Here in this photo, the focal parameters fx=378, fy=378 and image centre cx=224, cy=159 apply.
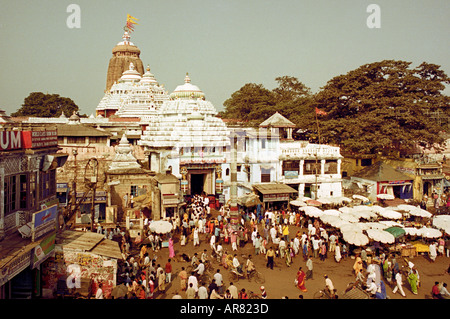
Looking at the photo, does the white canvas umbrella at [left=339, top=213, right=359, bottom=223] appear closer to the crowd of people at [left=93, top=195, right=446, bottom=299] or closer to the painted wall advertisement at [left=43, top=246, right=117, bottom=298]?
the crowd of people at [left=93, top=195, right=446, bottom=299]

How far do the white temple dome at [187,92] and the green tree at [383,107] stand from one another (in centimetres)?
1299

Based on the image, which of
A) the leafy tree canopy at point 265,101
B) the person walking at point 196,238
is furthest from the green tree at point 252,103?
the person walking at point 196,238

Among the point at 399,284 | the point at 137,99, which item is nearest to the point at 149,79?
the point at 137,99

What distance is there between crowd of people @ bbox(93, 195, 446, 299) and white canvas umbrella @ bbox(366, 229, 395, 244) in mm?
718

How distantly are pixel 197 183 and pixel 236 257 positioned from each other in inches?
590

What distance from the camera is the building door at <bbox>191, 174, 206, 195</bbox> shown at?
101 feet

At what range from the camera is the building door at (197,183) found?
30.8m

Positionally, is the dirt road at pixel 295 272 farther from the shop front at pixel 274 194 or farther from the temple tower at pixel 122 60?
the temple tower at pixel 122 60

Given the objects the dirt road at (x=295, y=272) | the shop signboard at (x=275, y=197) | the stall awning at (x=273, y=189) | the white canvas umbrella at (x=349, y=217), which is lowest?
the dirt road at (x=295, y=272)

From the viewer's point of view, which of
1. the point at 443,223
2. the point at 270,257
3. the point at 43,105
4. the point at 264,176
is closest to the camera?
the point at 270,257

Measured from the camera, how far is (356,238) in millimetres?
17281

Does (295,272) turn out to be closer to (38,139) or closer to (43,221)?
(43,221)

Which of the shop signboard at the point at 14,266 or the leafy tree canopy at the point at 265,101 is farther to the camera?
the leafy tree canopy at the point at 265,101
